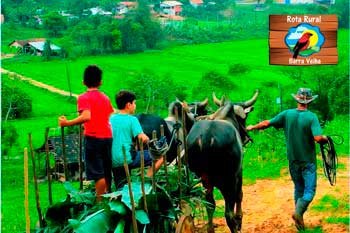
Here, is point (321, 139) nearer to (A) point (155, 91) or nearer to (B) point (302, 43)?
(B) point (302, 43)

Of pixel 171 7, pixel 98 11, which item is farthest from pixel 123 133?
pixel 171 7

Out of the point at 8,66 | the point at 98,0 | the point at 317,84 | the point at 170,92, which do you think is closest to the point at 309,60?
the point at 317,84

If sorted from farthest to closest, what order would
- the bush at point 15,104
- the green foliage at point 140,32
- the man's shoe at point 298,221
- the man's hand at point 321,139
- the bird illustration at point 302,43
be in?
the green foliage at point 140,32 → the bush at point 15,104 → the bird illustration at point 302,43 → the man's shoe at point 298,221 → the man's hand at point 321,139

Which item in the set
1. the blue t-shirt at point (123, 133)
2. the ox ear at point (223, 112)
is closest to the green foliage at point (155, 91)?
the ox ear at point (223, 112)

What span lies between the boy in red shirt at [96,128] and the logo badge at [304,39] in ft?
50.6

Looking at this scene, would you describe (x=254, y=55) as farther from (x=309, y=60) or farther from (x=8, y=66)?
(x=309, y=60)

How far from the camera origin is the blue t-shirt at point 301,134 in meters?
6.94

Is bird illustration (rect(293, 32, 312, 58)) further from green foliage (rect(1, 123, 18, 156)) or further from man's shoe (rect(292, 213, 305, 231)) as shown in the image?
man's shoe (rect(292, 213, 305, 231))

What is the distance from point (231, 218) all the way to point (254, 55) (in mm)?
40802

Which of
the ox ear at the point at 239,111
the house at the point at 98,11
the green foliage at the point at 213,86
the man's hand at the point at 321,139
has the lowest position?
the green foliage at the point at 213,86

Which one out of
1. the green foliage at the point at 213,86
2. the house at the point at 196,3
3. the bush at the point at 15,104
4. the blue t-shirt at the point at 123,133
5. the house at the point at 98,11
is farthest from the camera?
the house at the point at 196,3

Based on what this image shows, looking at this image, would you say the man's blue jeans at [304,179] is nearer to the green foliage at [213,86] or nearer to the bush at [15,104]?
the green foliage at [213,86]

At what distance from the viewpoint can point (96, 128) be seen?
5.09 metres

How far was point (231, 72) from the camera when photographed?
4203cm
